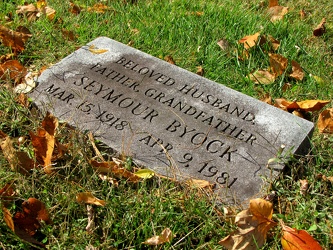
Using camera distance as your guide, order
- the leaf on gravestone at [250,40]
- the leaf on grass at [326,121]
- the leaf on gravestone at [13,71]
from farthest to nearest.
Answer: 1. the leaf on gravestone at [250,40]
2. the leaf on gravestone at [13,71]
3. the leaf on grass at [326,121]

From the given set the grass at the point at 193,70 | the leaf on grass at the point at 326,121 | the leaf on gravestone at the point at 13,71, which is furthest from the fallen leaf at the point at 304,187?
the leaf on gravestone at the point at 13,71

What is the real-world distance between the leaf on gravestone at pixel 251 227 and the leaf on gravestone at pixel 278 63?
1357mm

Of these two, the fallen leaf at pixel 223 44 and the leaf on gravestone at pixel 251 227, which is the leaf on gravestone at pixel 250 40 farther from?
the leaf on gravestone at pixel 251 227

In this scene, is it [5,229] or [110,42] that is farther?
[110,42]

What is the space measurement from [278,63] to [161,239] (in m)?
1.66

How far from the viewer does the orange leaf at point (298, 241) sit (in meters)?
1.98

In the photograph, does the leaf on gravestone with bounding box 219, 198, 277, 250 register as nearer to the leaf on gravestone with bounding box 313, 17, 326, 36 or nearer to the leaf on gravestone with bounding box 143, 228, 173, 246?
the leaf on gravestone with bounding box 143, 228, 173, 246

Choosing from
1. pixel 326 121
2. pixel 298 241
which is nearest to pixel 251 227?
pixel 298 241

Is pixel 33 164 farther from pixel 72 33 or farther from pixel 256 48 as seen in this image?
pixel 256 48

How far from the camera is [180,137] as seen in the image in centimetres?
252

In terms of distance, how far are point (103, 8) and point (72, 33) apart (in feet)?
1.41

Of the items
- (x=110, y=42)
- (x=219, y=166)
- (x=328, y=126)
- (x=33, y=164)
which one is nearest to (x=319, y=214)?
(x=219, y=166)

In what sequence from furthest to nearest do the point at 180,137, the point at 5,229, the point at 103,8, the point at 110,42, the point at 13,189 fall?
the point at 103,8
the point at 110,42
the point at 180,137
the point at 13,189
the point at 5,229

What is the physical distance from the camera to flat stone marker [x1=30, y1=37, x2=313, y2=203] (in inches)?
93.1
